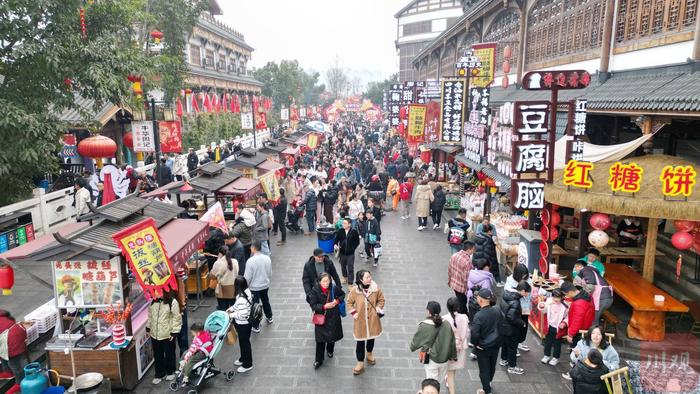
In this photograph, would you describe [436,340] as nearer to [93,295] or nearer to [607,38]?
[93,295]

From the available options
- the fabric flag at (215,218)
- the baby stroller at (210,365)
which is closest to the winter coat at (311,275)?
the baby stroller at (210,365)

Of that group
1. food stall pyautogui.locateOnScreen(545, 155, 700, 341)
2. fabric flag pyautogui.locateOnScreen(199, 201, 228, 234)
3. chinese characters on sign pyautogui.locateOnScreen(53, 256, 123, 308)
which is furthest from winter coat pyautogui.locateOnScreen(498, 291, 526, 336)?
fabric flag pyautogui.locateOnScreen(199, 201, 228, 234)

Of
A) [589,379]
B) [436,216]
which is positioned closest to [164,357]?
[589,379]

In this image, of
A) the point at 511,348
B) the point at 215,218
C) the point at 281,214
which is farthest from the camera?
the point at 281,214

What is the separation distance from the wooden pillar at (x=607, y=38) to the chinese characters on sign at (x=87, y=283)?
40.5ft

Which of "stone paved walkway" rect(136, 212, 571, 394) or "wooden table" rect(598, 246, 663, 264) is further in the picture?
"wooden table" rect(598, 246, 663, 264)

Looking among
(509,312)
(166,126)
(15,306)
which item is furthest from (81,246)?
(166,126)

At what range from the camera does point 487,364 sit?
273 inches

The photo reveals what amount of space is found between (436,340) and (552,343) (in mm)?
2766

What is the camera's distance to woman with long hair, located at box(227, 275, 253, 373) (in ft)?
24.5

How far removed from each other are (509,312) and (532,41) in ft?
47.7

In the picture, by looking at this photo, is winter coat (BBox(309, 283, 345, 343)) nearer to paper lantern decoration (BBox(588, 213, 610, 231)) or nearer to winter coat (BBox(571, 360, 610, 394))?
winter coat (BBox(571, 360, 610, 394))

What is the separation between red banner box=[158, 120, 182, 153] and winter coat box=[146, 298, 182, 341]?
44.0ft

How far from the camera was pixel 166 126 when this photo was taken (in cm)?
1933
